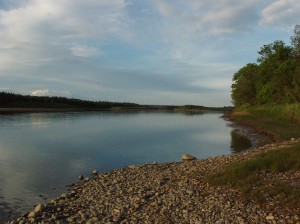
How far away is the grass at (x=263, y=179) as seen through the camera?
1296 centimetres

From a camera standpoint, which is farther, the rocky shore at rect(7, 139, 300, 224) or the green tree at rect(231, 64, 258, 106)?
the green tree at rect(231, 64, 258, 106)

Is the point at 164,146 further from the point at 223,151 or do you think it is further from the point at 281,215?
the point at 281,215

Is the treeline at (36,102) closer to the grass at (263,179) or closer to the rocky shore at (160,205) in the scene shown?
the rocky shore at (160,205)

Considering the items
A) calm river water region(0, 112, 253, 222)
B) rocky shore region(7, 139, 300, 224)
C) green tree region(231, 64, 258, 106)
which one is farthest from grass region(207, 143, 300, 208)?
green tree region(231, 64, 258, 106)

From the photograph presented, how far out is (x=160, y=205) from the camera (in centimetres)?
1376

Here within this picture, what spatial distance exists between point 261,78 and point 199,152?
74.5m

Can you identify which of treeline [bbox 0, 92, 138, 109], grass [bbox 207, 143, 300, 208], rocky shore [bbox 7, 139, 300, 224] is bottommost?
rocky shore [bbox 7, 139, 300, 224]

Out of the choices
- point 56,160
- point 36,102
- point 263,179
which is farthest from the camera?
point 36,102

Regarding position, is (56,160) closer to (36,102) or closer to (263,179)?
(263,179)

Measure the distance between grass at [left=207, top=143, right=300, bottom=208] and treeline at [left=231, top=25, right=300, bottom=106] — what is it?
5521cm

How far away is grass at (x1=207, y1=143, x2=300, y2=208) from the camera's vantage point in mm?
12961

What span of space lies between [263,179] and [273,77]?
73319mm

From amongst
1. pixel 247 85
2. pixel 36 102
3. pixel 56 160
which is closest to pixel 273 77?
pixel 247 85

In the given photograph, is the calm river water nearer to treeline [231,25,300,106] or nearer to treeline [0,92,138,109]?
treeline [231,25,300,106]
